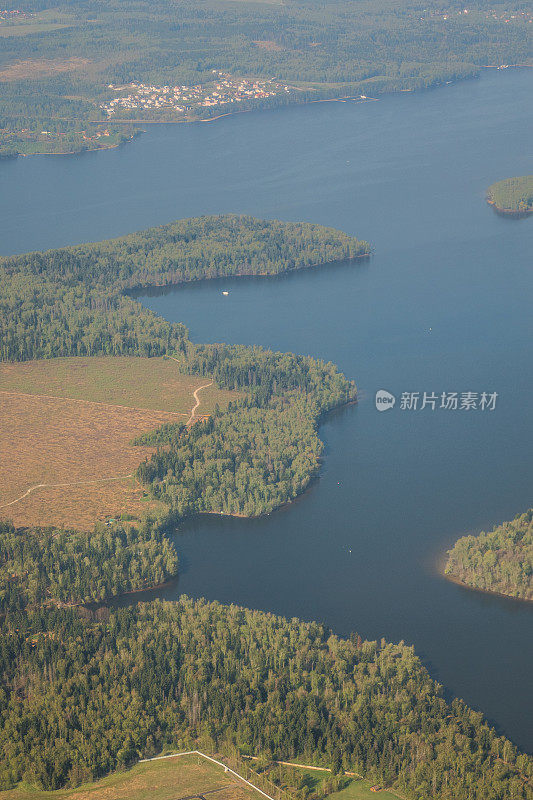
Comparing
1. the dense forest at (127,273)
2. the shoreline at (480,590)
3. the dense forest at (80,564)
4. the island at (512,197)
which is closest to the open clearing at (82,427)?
the dense forest at (127,273)

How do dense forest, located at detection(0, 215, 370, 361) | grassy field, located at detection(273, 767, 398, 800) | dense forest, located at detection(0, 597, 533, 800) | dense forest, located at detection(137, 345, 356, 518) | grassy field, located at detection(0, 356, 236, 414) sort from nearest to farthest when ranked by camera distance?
grassy field, located at detection(273, 767, 398, 800) < dense forest, located at detection(0, 597, 533, 800) < dense forest, located at detection(137, 345, 356, 518) < grassy field, located at detection(0, 356, 236, 414) < dense forest, located at detection(0, 215, 370, 361)

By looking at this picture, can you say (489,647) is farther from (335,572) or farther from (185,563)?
(185,563)

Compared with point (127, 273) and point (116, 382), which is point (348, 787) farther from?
point (127, 273)

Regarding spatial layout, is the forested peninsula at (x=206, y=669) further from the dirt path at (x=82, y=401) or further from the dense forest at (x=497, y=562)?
the dense forest at (x=497, y=562)

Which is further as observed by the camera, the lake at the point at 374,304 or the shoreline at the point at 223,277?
the shoreline at the point at 223,277

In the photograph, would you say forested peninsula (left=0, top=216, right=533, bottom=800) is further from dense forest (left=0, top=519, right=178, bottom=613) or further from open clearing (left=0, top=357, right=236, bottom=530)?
open clearing (left=0, top=357, right=236, bottom=530)

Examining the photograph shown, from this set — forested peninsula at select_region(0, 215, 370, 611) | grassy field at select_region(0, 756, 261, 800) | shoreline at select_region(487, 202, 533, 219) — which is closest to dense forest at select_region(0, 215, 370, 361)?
forested peninsula at select_region(0, 215, 370, 611)

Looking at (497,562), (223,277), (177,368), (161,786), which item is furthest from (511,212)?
(161,786)
